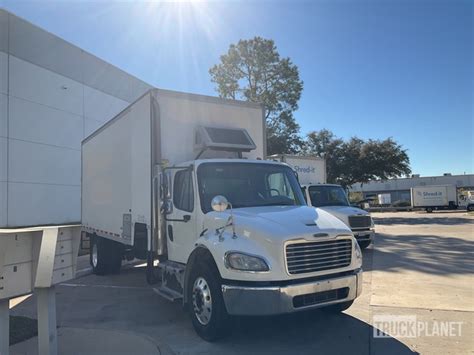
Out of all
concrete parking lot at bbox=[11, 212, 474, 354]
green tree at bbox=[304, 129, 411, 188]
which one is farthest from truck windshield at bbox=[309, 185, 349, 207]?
green tree at bbox=[304, 129, 411, 188]

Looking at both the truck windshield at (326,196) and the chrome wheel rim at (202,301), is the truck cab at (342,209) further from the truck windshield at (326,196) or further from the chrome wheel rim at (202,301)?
the chrome wheel rim at (202,301)

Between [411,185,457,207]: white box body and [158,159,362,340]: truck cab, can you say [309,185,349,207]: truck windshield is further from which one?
[411,185,457,207]: white box body

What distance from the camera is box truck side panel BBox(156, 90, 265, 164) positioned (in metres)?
7.09

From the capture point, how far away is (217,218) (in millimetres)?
5578

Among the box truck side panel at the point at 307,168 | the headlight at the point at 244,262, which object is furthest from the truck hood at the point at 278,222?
the box truck side panel at the point at 307,168

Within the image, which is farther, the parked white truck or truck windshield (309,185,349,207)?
truck windshield (309,185,349,207)

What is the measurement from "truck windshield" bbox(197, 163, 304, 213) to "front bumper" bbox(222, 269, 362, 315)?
59.2 inches

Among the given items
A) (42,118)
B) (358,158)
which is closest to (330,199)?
(42,118)

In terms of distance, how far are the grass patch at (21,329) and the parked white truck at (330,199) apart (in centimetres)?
838

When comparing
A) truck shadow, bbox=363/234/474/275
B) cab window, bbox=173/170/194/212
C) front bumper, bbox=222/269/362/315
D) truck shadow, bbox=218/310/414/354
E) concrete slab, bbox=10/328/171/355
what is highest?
cab window, bbox=173/170/194/212

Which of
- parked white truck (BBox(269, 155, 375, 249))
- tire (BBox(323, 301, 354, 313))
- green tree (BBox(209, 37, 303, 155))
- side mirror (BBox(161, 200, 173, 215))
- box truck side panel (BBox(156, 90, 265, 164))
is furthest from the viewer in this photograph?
green tree (BBox(209, 37, 303, 155))

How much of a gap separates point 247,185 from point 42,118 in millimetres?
19935

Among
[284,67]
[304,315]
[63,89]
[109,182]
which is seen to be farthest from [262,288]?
[284,67]

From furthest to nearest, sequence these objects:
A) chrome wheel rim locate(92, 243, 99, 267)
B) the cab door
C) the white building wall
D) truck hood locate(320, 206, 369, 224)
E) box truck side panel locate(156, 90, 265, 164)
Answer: the white building wall → truck hood locate(320, 206, 369, 224) → chrome wheel rim locate(92, 243, 99, 267) → box truck side panel locate(156, 90, 265, 164) → the cab door
